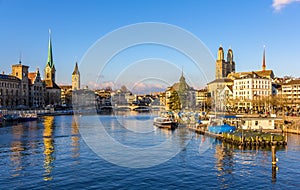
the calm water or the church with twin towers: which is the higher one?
the church with twin towers

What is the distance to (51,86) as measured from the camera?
488ft

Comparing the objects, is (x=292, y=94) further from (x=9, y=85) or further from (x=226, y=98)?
(x=9, y=85)

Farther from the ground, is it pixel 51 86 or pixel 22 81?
pixel 22 81

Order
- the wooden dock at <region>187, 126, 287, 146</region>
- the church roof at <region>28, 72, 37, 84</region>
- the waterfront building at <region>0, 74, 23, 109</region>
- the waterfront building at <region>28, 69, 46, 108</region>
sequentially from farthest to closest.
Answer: the church roof at <region>28, 72, 37, 84</region> → the waterfront building at <region>28, 69, 46, 108</region> → the waterfront building at <region>0, 74, 23, 109</region> → the wooden dock at <region>187, 126, 287, 146</region>

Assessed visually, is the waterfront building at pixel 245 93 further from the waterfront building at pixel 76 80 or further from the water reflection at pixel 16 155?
the waterfront building at pixel 76 80

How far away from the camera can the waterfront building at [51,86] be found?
14500 cm

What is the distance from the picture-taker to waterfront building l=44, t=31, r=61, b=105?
476 feet

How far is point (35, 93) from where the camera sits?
125562 mm

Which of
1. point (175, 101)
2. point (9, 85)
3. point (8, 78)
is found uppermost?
point (8, 78)

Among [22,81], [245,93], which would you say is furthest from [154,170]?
[22,81]

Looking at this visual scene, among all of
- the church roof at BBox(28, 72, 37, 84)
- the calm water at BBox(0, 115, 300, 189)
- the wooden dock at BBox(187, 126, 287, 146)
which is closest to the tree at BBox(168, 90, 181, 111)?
the church roof at BBox(28, 72, 37, 84)

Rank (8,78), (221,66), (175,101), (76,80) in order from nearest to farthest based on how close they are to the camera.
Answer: (175,101), (8,78), (221,66), (76,80)

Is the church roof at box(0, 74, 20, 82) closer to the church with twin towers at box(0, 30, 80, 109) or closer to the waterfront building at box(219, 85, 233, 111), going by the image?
the church with twin towers at box(0, 30, 80, 109)

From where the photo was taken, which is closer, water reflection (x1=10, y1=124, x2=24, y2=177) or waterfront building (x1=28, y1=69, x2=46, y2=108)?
water reflection (x1=10, y1=124, x2=24, y2=177)
